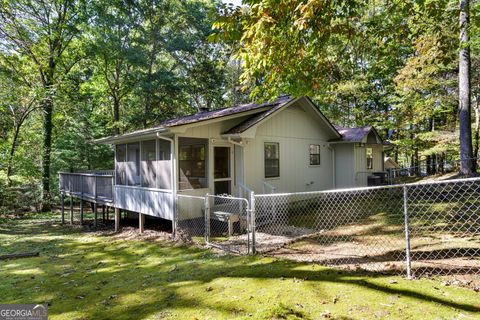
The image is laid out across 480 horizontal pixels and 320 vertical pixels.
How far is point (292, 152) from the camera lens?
1181 centimetres

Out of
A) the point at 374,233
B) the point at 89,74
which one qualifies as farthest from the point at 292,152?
the point at 89,74

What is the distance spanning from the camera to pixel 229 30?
5.19 m

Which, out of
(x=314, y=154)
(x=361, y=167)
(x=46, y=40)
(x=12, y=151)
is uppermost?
(x=46, y=40)

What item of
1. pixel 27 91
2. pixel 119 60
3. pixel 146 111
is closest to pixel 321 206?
pixel 146 111

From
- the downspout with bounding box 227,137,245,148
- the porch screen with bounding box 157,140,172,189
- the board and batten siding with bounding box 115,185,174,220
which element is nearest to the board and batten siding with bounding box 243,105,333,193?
the downspout with bounding box 227,137,245,148

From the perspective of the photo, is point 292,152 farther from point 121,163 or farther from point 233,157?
point 121,163

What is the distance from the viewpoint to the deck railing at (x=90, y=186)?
36.9 ft

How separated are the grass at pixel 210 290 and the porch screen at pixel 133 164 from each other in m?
3.25

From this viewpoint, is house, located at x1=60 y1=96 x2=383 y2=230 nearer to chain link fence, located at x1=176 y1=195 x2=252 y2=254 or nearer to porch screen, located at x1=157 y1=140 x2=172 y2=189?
porch screen, located at x1=157 y1=140 x2=172 y2=189

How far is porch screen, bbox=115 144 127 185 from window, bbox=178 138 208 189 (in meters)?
3.46

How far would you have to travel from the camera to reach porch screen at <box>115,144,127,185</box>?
1099cm

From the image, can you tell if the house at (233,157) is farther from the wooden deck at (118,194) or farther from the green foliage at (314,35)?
the green foliage at (314,35)

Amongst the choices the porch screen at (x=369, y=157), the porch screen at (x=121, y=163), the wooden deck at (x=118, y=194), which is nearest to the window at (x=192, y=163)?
the wooden deck at (x=118, y=194)

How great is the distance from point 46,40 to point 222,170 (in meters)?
14.5
